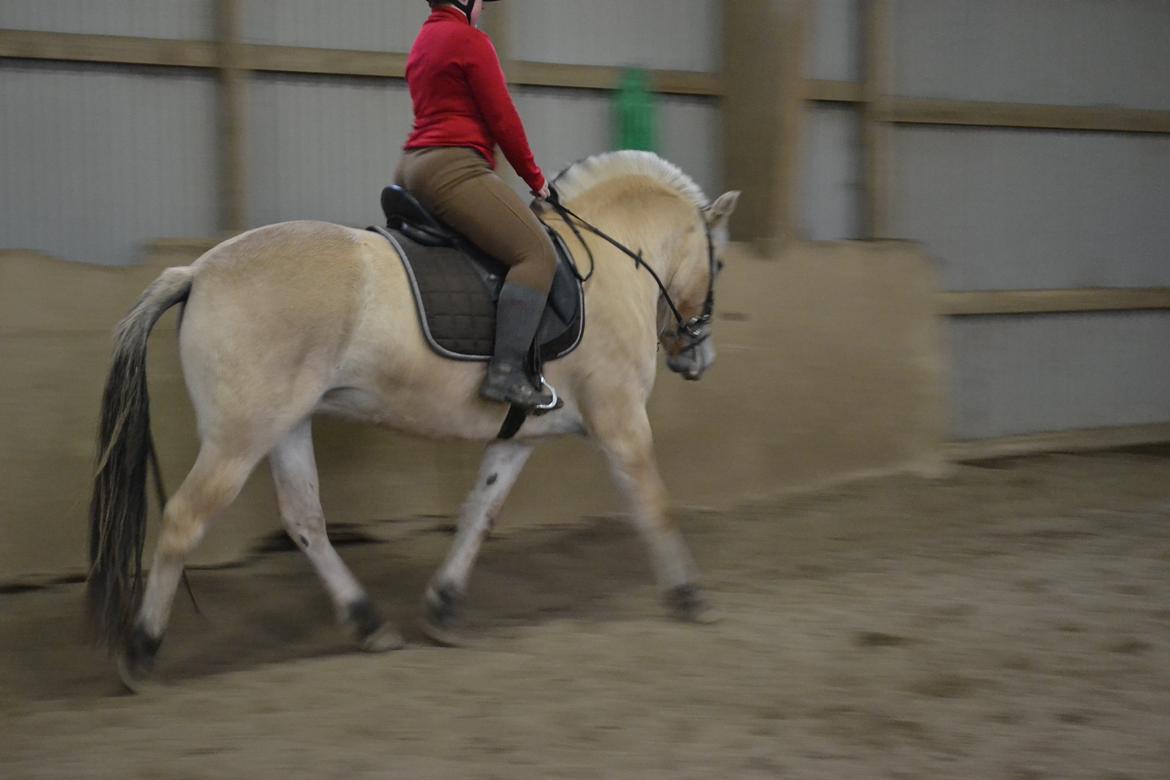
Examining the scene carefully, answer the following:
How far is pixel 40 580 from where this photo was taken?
204 inches

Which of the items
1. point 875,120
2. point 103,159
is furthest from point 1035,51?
point 103,159

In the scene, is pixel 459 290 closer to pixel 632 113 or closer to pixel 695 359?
pixel 695 359

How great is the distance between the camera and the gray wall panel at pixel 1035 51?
8031 mm

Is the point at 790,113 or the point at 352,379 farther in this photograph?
the point at 790,113

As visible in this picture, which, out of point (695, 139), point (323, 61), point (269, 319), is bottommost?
point (269, 319)

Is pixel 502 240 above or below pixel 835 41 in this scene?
below

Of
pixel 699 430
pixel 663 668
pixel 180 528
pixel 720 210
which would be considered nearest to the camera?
pixel 180 528

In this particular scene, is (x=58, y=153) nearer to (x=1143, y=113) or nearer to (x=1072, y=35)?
(x=1072, y=35)

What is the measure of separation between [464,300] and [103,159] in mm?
2174

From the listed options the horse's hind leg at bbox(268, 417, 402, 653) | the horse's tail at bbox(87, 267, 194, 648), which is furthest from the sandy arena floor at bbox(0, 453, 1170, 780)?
the horse's tail at bbox(87, 267, 194, 648)

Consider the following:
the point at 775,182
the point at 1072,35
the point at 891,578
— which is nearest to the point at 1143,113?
the point at 1072,35

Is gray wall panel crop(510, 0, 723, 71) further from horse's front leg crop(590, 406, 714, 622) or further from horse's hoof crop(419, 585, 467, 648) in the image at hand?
horse's hoof crop(419, 585, 467, 648)

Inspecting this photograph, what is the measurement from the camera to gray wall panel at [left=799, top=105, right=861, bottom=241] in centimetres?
767

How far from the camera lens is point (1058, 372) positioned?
8.66 metres
